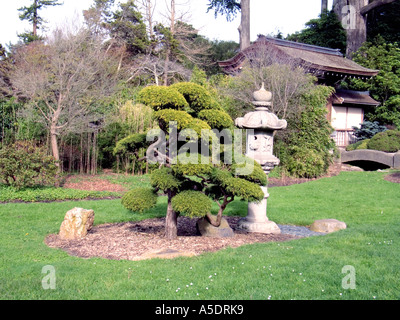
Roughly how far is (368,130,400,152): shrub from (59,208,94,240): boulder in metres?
13.7

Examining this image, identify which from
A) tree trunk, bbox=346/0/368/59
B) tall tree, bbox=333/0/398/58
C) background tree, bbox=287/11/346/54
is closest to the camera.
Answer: tall tree, bbox=333/0/398/58

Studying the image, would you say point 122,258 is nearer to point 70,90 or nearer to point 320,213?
point 320,213

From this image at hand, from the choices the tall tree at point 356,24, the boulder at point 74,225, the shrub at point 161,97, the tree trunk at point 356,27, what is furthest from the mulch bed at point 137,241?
the tree trunk at point 356,27

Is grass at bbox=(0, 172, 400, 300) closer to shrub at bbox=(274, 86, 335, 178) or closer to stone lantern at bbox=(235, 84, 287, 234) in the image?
stone lantern at bbox=(235, 84, 287, 234)

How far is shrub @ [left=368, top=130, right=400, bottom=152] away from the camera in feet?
53.2

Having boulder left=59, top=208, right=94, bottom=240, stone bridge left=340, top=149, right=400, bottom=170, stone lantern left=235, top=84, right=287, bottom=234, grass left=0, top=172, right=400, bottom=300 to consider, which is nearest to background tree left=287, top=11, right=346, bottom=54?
stone bridge left=340, top=149, right=400, bottom=170

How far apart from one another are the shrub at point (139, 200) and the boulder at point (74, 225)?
0.73 meters

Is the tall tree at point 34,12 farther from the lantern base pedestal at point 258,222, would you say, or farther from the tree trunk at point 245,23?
the lantern base pedestal at point 258,222

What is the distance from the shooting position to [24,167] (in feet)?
32.2

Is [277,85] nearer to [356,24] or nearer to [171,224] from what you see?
[171,224]

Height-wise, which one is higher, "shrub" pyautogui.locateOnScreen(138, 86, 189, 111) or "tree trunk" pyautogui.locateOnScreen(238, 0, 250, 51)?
"tree trunk" pyautogui.locateOnScreen(238, 0, 250, 51)

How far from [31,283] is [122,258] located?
57.0 inches

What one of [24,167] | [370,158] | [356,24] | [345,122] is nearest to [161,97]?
[24,167]

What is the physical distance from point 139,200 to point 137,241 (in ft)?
2.06
